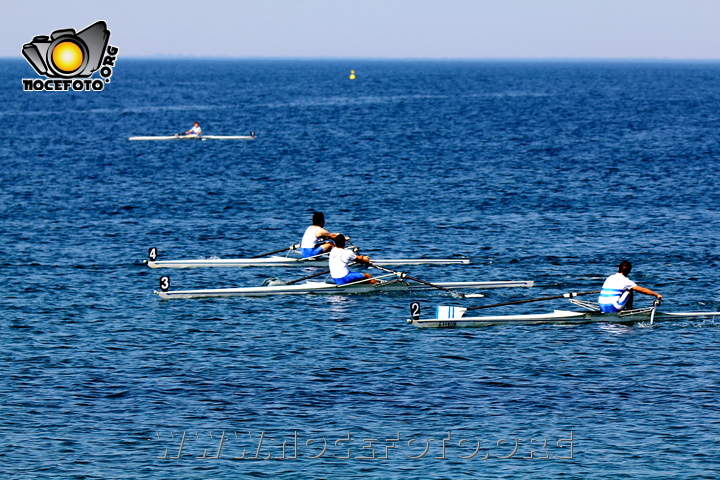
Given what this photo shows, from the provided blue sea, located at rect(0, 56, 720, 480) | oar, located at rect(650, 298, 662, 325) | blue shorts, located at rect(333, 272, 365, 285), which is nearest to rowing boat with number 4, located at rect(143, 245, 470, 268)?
blue sea, located at rect(0, 56, 720, 480)

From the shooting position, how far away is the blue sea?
2089 cm

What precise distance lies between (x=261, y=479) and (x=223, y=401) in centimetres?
445

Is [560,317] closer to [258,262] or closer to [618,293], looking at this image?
[618,293]

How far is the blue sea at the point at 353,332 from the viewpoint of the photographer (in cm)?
2089

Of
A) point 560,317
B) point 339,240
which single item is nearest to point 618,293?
point 560,317

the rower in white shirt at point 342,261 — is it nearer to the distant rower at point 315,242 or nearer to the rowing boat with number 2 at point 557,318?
the distant rower at point 315,242

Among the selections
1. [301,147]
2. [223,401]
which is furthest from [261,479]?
[301,147]

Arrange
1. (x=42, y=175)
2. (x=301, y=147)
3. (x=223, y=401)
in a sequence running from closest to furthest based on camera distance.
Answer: (x=223, y=401) < (x=42, y=175) < (x=301, y=147)

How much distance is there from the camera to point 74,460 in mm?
20109

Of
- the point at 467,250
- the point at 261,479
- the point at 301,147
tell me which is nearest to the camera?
the point at 261,479

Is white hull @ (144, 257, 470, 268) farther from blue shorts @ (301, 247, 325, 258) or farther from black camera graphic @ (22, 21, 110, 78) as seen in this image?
black camera graphic @ (22, 21, 110, 78)

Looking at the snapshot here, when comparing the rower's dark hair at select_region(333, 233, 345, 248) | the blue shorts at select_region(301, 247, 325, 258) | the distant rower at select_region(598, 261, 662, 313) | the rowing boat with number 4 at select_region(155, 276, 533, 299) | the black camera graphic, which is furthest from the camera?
the black camera graphic

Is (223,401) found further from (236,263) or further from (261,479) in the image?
(236,263)

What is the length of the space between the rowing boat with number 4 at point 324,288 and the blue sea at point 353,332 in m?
0.36
